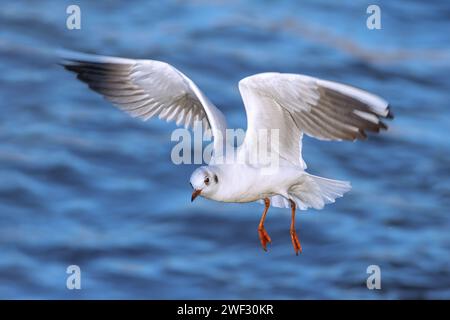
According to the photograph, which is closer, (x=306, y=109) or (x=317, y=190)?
(x=306, y=109)

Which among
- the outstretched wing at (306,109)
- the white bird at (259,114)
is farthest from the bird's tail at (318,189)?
the outstretched wing at (306,109)

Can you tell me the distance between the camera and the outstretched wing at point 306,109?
768 centimetres

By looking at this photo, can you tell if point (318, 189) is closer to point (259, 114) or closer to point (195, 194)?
point (259, 114)

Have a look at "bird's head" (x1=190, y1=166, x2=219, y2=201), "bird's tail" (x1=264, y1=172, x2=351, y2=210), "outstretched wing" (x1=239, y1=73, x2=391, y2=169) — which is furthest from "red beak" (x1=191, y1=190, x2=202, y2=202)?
"bird's tail" (x1=264, y1=172, x2=351, y2=210)

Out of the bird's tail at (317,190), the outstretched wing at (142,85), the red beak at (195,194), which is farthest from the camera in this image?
the outstretched wing at (142,85)

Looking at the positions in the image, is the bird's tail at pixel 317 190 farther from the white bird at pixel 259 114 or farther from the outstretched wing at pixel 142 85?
the outstretched wing at pixel 142 85

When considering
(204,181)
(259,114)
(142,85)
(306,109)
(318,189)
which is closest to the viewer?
(204,181)

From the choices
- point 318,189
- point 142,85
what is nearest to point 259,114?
point 318,189

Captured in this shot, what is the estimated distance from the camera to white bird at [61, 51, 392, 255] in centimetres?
784

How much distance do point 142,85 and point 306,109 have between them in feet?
5.01

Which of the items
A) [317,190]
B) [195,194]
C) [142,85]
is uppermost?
[142,85]

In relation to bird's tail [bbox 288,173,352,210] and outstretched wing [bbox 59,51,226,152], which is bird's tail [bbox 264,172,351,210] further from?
outstretched wing [bbox 59,51,226,152]

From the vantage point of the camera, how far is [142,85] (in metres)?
9.01

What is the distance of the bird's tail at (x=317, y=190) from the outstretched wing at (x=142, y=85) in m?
0.88
